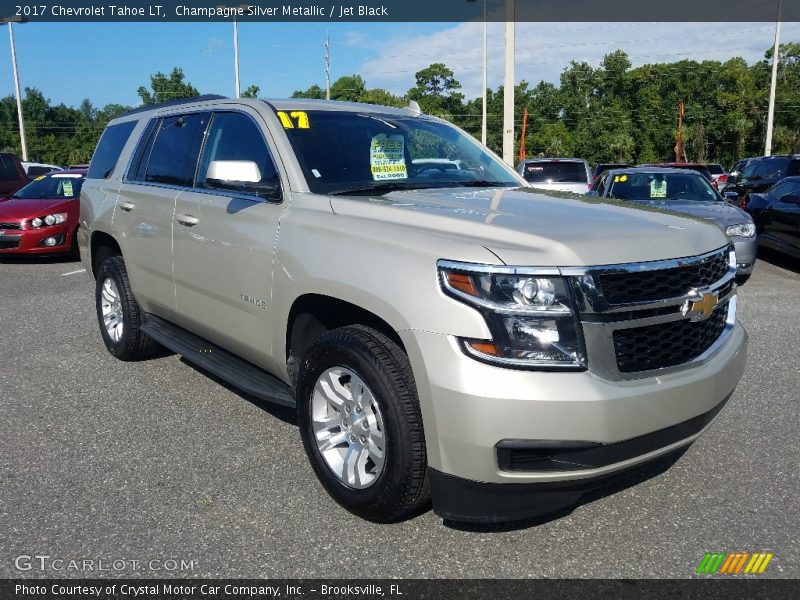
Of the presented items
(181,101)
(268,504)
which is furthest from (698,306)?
(181,101)

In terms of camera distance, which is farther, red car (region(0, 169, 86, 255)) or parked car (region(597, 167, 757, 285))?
red car (region(0, 169, 86, 255))

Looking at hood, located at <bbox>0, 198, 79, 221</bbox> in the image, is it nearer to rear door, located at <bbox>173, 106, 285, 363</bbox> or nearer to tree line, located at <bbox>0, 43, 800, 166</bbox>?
rear door, located at <bbox>173, 106, 285, 363</bbox>

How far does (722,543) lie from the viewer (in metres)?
2.94

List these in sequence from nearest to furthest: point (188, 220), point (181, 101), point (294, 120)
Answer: point (294, 120) → point (188, 220) → point (181, 101)

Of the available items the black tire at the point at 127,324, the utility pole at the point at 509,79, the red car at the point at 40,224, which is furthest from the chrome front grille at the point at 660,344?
the utility pole at the point at 509,79

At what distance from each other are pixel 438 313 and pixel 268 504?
4.55 ft

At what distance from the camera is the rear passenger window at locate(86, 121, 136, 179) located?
18.3 ft

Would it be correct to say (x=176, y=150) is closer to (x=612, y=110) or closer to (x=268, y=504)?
(x=268, y=504)

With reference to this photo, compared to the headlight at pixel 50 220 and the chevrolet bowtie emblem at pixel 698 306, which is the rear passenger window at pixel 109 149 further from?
the headlight at pixel 50 220

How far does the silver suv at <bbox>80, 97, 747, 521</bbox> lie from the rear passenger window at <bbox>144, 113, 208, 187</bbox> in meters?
0.16

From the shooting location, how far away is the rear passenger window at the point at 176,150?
14.7 feet

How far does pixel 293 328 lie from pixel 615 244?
160 cm

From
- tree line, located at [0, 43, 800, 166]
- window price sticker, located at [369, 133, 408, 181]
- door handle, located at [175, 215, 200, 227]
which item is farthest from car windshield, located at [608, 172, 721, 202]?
tree line, located at [0, 43, 800, 166]

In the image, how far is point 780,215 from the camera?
10602 millimetres
